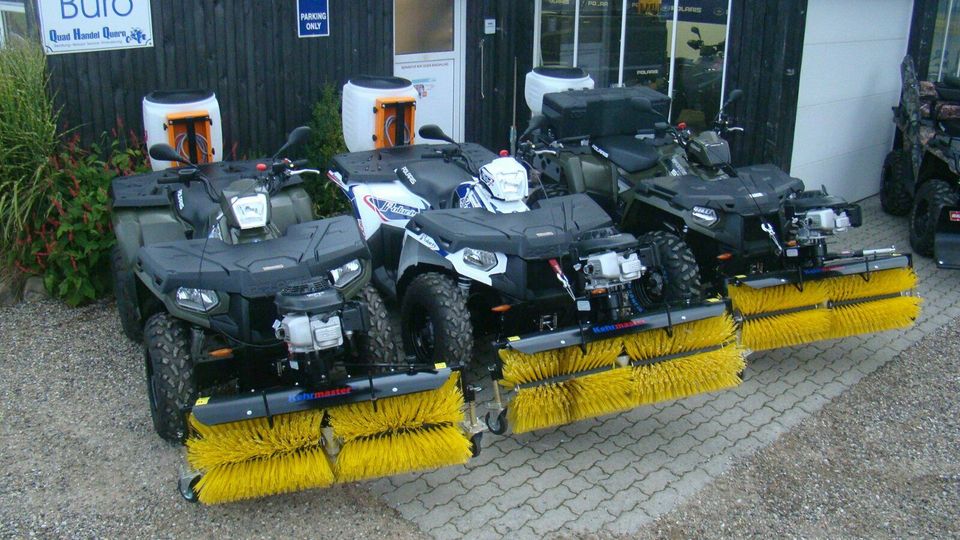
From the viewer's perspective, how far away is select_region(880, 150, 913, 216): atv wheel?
934 cm

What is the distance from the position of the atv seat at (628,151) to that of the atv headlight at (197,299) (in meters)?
3.59

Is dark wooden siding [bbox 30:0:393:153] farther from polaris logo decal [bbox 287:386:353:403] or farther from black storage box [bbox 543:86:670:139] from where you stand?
polaris logo decal [bbox 287:386:353:403]

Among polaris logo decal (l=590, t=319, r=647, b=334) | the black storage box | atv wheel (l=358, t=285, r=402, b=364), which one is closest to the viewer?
polaris logo decal (l=590, t=319, r=647, b=334)

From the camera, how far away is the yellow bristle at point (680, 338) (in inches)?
197

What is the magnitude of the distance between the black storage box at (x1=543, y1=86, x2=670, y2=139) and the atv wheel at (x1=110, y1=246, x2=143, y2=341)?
3.31 metres

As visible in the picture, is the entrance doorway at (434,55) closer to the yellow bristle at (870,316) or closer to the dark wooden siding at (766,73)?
the dark wooden siding at (766,73)

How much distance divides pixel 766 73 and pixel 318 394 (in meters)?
5.99

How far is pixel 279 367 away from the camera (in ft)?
15.3

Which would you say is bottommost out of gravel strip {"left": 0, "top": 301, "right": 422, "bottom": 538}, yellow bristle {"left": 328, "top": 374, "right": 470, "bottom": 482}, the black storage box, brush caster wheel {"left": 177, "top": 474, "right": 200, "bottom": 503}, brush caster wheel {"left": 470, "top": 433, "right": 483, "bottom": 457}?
gravel strip {"left": 0, "top": 301, "right": 422, "bottom": 538}

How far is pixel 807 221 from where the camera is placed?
5.93 meters

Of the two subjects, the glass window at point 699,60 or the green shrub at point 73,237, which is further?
the glass window at point 699,60

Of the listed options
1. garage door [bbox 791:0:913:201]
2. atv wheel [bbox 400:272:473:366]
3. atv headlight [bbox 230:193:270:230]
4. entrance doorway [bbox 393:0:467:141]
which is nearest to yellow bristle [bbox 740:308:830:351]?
atv wheel [bbox 400:272:473:366]

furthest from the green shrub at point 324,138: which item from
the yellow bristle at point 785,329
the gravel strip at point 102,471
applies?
the yellow bristle at point 785,329

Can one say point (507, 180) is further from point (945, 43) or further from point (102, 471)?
point (945, 43)
